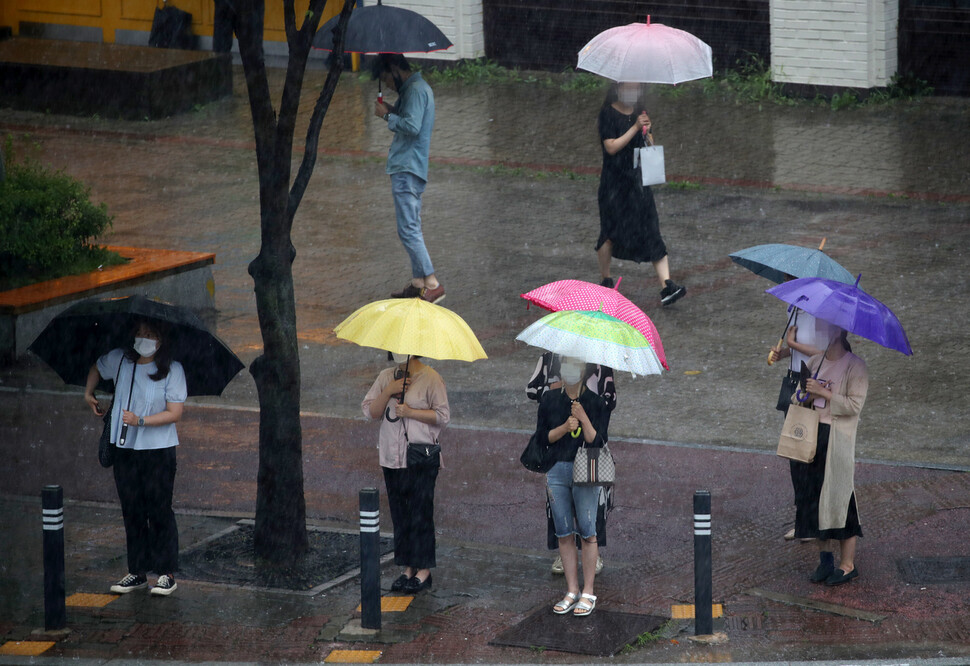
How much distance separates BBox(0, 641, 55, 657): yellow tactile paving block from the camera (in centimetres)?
743

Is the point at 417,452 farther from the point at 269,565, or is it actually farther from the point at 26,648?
the point at 26,648

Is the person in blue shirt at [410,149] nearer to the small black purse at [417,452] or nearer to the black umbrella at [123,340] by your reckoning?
the black umbrella at [123,340]

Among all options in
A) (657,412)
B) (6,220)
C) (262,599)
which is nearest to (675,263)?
(657,412)

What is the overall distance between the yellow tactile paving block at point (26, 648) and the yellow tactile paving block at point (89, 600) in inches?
16.8

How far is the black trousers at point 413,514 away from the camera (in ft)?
26.3

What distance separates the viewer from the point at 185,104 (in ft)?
73.6

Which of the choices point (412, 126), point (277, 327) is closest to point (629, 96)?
point (412, 126)

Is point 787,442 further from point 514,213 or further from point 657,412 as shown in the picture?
point 514,213

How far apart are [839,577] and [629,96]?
19.6 ft

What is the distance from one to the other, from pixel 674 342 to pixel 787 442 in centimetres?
434

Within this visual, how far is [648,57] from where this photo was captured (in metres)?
12.4

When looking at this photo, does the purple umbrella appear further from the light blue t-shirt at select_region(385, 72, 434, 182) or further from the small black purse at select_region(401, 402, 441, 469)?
the light blue t-shirt at select_region(385, 72, 434, 182)

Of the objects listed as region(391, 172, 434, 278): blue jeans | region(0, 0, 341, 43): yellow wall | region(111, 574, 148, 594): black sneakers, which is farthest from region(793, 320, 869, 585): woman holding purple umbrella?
region(0, 0, 341, 43): yellow wall

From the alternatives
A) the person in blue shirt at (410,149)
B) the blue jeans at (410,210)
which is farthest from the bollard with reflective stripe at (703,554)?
the blue jeans at (410,210)
